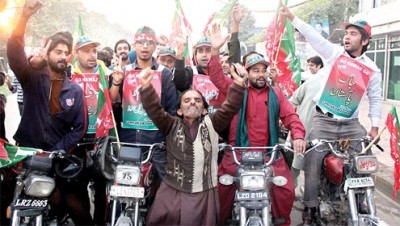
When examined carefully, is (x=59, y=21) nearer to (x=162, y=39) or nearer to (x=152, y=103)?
(x=162, y=39)

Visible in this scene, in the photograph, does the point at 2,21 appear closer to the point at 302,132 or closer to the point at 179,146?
the point at 179,146

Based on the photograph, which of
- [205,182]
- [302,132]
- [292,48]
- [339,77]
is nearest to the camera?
[205,182]

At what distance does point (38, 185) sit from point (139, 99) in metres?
1.29

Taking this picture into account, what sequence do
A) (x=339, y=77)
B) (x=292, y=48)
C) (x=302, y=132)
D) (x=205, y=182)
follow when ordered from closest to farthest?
1. (x=205, y=182)
2. (x=302, y=132)
3. (x=339, y=77)
4. (x=292, y=48)

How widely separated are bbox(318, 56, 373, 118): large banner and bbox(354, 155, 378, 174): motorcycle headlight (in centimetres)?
77

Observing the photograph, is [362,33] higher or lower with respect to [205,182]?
higher

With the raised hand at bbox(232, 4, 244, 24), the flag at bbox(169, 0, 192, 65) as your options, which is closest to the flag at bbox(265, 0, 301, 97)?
the flag at bbox(169, 0, 192, 65)

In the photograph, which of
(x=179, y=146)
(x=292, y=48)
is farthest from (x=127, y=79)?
(x=292, y=48)

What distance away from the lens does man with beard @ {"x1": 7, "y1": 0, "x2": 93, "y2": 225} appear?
146 inches

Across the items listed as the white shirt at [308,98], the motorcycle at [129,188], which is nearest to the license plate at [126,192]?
the motorcycle at [129,188]

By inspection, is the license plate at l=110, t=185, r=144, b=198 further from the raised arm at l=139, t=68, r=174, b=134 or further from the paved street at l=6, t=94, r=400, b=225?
the paved street at l=6, t=94, r=400, b=225

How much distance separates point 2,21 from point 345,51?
11.8 ft

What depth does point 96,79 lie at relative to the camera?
468cm

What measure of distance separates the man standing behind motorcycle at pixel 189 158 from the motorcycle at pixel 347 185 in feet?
3.13
